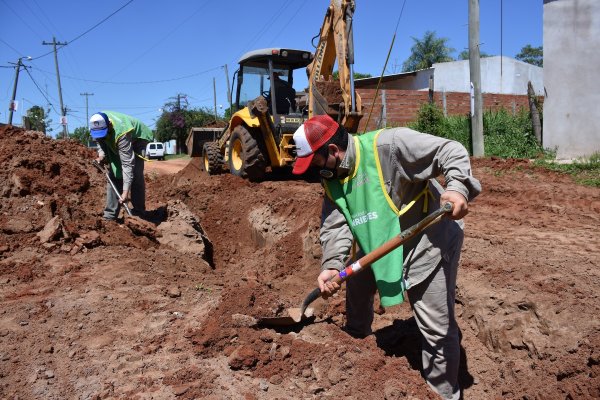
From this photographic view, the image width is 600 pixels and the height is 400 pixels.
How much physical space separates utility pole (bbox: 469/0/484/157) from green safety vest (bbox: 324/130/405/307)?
9.75 meters

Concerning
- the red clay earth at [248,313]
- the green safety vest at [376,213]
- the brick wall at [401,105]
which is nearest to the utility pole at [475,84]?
the red clay earth at [248,313]

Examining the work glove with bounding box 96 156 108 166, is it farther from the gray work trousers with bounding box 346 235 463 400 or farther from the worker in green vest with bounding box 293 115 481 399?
the gray work trousers with bounding box 346 235 463 400

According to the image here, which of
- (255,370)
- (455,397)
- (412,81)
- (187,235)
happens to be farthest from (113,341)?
(412,81)

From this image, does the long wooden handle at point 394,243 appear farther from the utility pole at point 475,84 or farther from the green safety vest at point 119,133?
the utility pole at point 475,84

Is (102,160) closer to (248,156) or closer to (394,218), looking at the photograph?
(248,156)

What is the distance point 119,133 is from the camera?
6.76 m

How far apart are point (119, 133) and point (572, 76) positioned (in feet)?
32.0

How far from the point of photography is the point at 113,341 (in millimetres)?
3586

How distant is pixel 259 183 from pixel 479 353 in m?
7.20

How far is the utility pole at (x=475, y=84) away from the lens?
39.1ft

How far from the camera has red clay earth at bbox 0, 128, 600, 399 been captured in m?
3.15

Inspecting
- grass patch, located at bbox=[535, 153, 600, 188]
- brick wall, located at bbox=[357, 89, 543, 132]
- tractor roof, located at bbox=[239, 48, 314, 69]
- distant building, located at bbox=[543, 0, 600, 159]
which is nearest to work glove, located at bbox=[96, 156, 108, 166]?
tractor roof, located at bbox=[239, 48, 314, 69]

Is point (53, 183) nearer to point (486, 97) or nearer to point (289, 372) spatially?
point (289, 372)

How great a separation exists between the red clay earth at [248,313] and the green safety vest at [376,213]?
22.1 inches
